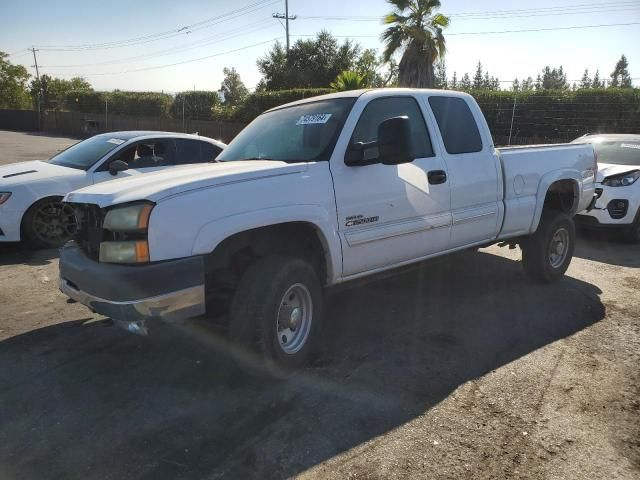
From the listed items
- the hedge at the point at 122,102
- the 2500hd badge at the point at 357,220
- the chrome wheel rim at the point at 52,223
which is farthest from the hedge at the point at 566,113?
the hedge at the point at 122,102

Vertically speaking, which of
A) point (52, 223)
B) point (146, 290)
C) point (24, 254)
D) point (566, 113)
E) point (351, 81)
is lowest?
A: point (24, 254)

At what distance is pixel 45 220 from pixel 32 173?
0.67 metres

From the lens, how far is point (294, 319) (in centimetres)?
374

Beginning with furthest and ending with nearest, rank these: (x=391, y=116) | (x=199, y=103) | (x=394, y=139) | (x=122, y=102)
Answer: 1. (x=122, y=102)
2. (x=199, y=103)
3. (x=391, y=116)
4. (x=394, y=139)

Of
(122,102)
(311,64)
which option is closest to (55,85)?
(122,102)

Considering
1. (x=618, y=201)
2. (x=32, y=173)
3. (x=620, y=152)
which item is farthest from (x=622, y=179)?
(x=32, y=173)

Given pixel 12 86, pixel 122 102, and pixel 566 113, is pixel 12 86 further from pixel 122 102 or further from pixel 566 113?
pixel 566 113

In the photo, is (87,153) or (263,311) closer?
(263,311)

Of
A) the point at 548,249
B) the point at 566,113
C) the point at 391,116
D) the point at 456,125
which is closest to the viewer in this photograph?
the point at 391,116

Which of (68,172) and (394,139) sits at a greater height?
(394,139)

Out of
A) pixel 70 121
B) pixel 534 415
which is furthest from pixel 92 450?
pixel 70 121

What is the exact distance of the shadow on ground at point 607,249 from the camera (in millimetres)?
7238

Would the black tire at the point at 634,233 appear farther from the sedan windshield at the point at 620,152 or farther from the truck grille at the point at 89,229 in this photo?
the truck grille at the point at 89,229

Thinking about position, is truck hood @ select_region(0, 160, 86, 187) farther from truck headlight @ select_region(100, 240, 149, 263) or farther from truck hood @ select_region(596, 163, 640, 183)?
truck hood @ select_region(596, 163, 640, 183)
